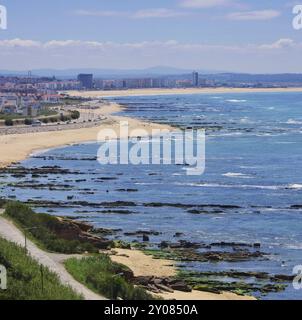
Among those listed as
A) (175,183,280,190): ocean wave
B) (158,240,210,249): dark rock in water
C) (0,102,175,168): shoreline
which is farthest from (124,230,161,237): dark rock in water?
(0,102,175,168): shoreline

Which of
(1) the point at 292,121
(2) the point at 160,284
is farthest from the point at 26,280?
(1) the point at 292,121

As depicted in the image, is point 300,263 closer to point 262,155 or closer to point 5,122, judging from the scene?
point 262,155

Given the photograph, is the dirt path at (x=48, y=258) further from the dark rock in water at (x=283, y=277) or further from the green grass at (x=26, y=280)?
the dark rock in water at (x=283, y=277)

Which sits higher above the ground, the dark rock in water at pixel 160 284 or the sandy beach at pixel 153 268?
the dark rock in water at pixel 160 284

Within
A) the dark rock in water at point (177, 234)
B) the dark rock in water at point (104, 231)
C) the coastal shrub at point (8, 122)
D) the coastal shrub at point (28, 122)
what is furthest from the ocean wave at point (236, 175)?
the coastal shrub at point (28, 122)

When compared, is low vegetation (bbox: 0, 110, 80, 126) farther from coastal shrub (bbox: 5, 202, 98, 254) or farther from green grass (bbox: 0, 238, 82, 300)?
green grass (bbox: 0, 238, 82, 300)

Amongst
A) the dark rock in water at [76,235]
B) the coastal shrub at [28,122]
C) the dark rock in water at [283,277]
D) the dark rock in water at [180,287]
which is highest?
the coastal shrub at [28,122]

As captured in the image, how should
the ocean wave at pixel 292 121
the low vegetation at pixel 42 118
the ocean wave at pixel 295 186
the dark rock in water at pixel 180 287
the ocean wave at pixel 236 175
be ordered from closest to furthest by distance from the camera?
the dark rock in water at pixel 180 287 < the ocean wave at pixel 295 186 < the ocean wave at pixel 236 175 < the low vegetation at pixel 42 118 < the ocean wave at pixel 292 121
